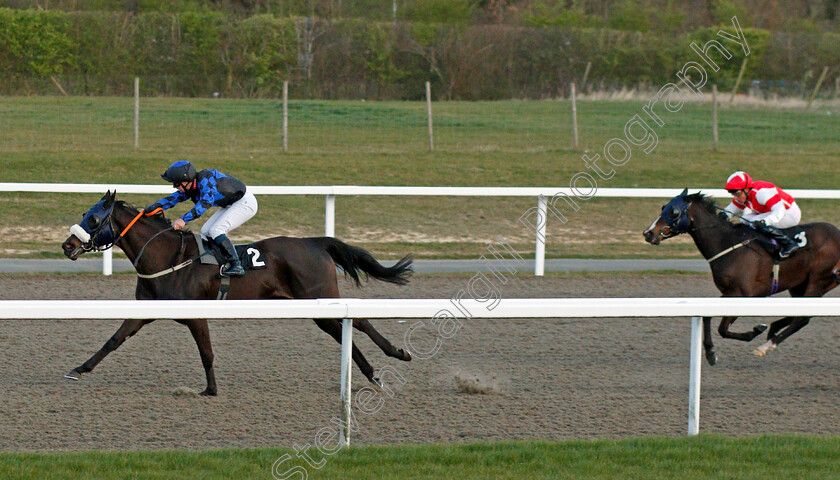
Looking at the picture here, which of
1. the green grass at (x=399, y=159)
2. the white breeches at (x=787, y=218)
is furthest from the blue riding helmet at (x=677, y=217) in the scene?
the green grass at (x=399, y=159)

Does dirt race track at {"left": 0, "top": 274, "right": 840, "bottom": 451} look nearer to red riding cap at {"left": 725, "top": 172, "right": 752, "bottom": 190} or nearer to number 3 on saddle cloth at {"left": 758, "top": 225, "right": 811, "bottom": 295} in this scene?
number 3 on saddle cloth at {"left": 758, "top": 225, "right": 811, "bottom": 295}

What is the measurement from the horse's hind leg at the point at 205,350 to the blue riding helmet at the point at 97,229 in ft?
2.54

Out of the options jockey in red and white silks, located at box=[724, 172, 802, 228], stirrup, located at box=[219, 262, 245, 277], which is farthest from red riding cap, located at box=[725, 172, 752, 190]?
stirrup, located at box=[219, 262, 245, 277]

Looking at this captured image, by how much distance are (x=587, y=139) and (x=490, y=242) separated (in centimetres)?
677

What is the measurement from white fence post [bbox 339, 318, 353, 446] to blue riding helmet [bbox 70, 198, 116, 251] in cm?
225

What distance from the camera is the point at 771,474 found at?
4.31 meters

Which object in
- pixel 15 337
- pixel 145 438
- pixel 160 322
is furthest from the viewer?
pixel 160 322

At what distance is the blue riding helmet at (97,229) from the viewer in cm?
606

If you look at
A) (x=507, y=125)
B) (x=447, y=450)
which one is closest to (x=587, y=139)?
(x=507, y=125)

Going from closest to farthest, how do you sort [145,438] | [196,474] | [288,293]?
[196,474], [145,438], [288,293]

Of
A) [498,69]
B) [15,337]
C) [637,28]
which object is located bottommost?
[15,337]

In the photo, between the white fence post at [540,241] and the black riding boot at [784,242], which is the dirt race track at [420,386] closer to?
the black riding boot at [784,242]

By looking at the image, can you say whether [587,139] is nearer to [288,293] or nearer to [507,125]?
[507,125]

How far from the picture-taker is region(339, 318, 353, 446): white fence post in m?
4.48
